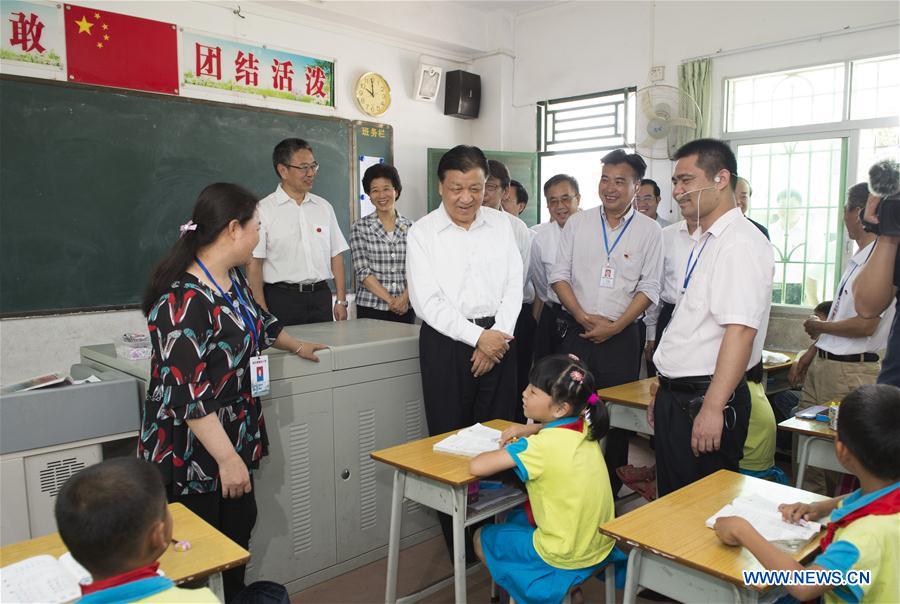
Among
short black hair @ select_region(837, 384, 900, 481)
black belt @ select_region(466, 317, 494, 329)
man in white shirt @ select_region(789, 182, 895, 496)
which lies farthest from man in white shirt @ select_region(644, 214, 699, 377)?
short black hair @ select_region(837, 384, 900, 481)

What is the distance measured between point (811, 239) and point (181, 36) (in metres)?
5.03

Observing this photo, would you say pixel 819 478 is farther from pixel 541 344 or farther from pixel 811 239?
pixel 811 239

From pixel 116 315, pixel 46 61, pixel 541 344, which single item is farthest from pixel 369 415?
pixel 46 61

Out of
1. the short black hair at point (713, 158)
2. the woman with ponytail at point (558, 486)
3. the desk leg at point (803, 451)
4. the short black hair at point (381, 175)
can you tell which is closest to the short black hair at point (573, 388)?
the woman with ponytail at point (558, 486)

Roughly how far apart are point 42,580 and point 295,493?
1.20 m

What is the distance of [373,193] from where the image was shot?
398cm

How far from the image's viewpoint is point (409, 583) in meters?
2.63

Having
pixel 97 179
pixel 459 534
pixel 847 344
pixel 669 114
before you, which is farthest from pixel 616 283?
pixel 97 179

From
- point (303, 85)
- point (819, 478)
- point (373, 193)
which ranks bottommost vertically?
point (819, 478)

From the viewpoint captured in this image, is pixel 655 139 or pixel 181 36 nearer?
pixel 181 36

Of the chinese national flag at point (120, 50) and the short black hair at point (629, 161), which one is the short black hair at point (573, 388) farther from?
the chinese national flag at point (120, 50)

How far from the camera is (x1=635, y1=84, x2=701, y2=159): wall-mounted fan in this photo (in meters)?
5.45

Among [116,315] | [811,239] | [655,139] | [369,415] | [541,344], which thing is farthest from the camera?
[655,139]

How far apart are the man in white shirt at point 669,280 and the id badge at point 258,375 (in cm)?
242
